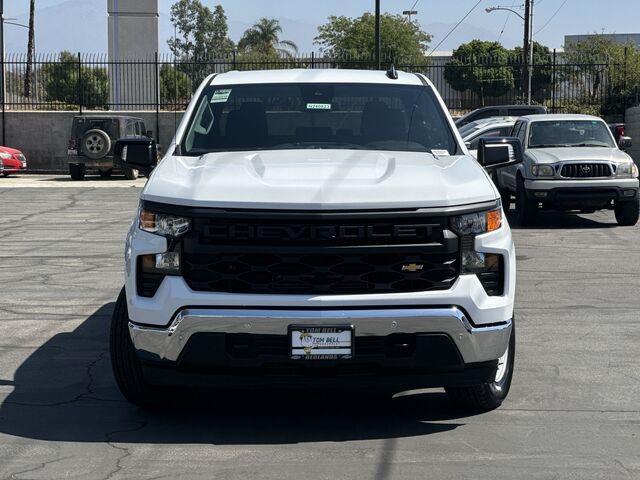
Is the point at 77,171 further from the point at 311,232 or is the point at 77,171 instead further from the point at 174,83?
the point at 311,232

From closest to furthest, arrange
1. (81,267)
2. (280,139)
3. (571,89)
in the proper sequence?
1. (280,139)
2. (81,267)
3. (571,89)

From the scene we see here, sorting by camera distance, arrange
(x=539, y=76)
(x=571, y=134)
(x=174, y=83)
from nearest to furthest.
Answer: (x=571, y=134), (x=174, y=83), (x=539, y=76)

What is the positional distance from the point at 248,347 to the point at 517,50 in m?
98.0

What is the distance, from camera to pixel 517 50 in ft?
329

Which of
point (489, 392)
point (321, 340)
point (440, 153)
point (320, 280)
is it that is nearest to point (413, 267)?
point (320, 280)

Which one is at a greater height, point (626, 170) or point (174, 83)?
point (174, 83)

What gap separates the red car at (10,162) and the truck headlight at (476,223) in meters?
27.5

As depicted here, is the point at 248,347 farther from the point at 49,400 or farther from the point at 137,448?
the point at 49,400

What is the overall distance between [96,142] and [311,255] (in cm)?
2491

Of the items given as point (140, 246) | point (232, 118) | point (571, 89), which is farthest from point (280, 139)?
point (571, 89)

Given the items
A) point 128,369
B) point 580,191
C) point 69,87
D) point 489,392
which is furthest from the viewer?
point 69,87

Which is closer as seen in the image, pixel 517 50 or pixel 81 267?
pixel 81 267

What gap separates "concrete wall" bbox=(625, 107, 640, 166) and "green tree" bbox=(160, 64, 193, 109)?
13.9 m

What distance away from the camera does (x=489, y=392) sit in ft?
20.3
